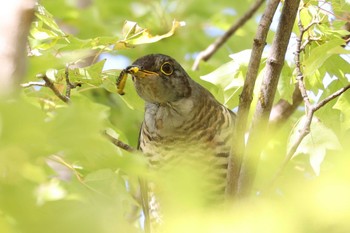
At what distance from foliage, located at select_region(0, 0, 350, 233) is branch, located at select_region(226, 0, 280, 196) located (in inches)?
5.1

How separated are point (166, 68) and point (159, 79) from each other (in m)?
0.09

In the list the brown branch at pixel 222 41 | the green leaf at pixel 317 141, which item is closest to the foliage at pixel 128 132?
the green leaf at pixel 317 141

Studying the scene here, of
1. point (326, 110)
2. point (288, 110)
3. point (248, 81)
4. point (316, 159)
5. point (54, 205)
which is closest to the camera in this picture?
point (54, 205)

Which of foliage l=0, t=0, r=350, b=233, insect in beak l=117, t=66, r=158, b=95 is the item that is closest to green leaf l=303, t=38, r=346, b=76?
foliage l=0, t=0, r=350, b=233

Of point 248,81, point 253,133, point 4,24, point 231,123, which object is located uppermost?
point 4,24

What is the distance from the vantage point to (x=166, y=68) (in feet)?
12.2

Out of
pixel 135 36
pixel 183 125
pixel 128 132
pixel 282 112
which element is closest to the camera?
pixel 135 36

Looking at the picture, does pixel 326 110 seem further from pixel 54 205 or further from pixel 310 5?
pixel 54 205

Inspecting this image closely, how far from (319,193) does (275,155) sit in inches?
111

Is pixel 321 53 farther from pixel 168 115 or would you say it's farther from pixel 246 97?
pixel 168 115

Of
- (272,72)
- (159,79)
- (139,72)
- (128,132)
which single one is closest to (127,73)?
(139,72)

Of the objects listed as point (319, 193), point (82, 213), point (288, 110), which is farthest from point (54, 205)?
point (288, 110)

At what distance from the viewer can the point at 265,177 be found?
12.6 ft

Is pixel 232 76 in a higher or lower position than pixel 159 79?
higher
